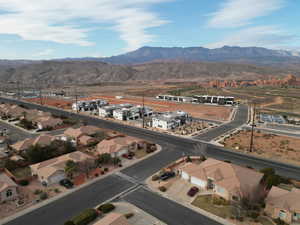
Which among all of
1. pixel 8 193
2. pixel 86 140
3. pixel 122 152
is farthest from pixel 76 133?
pixel 8 193

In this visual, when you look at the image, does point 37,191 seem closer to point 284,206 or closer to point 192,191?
point 192,191

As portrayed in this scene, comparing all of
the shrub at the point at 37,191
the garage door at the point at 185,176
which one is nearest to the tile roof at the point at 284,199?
the garage door at the point at 185,176

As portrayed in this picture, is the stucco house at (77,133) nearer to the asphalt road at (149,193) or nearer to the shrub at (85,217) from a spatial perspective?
the asphalt road at (149,193)

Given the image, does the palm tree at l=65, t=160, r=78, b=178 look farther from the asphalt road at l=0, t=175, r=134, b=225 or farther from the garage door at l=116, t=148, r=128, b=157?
the garage door at l=116, t=148, r=128, b=157

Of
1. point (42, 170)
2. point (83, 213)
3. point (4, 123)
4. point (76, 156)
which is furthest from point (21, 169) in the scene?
point (4, 123)

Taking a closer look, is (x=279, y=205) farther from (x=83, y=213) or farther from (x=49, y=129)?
(x=49, y=129)

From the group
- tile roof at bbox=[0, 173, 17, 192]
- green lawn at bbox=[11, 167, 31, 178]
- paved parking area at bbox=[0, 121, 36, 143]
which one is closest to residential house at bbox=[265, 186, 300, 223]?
tile roof at bbox=[0, 173, 17, 192]
